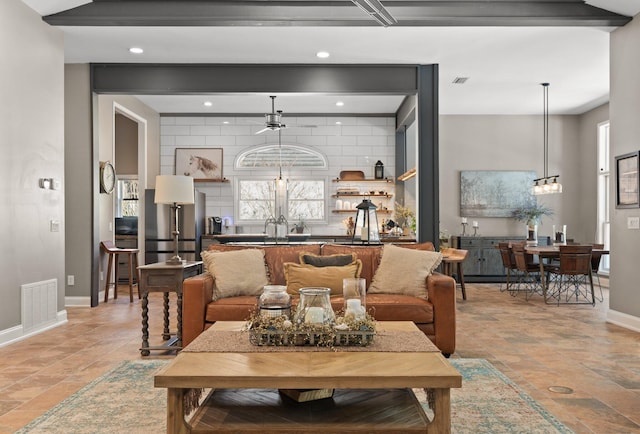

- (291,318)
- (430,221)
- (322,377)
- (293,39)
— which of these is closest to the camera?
(322,377)

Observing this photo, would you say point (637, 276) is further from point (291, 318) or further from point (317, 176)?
point (317, 176)

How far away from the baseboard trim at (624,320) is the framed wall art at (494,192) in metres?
4.33

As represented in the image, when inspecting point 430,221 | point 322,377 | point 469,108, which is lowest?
point 322,377

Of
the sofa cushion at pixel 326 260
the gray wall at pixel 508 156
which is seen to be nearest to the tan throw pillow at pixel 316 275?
the sofa cushion at pixel 326 260

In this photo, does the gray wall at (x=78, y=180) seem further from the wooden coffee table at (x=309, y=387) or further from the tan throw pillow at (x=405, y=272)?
the wooden coffee table at (x=309, y=387)

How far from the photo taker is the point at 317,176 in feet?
33.7

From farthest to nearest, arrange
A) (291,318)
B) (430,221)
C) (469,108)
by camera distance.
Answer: (469,108)
(430,221)
(291,318)

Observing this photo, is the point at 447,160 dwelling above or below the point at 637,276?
above

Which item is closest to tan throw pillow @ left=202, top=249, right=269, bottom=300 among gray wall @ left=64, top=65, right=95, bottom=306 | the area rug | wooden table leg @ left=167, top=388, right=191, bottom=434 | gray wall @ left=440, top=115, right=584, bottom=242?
the area rug

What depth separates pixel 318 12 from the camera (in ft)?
17.7

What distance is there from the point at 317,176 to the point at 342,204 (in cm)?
72

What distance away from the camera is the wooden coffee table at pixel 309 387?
2.17 meters

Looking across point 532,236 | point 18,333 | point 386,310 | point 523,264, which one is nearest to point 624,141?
point 523,264

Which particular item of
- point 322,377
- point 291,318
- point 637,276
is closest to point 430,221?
point 637,276
